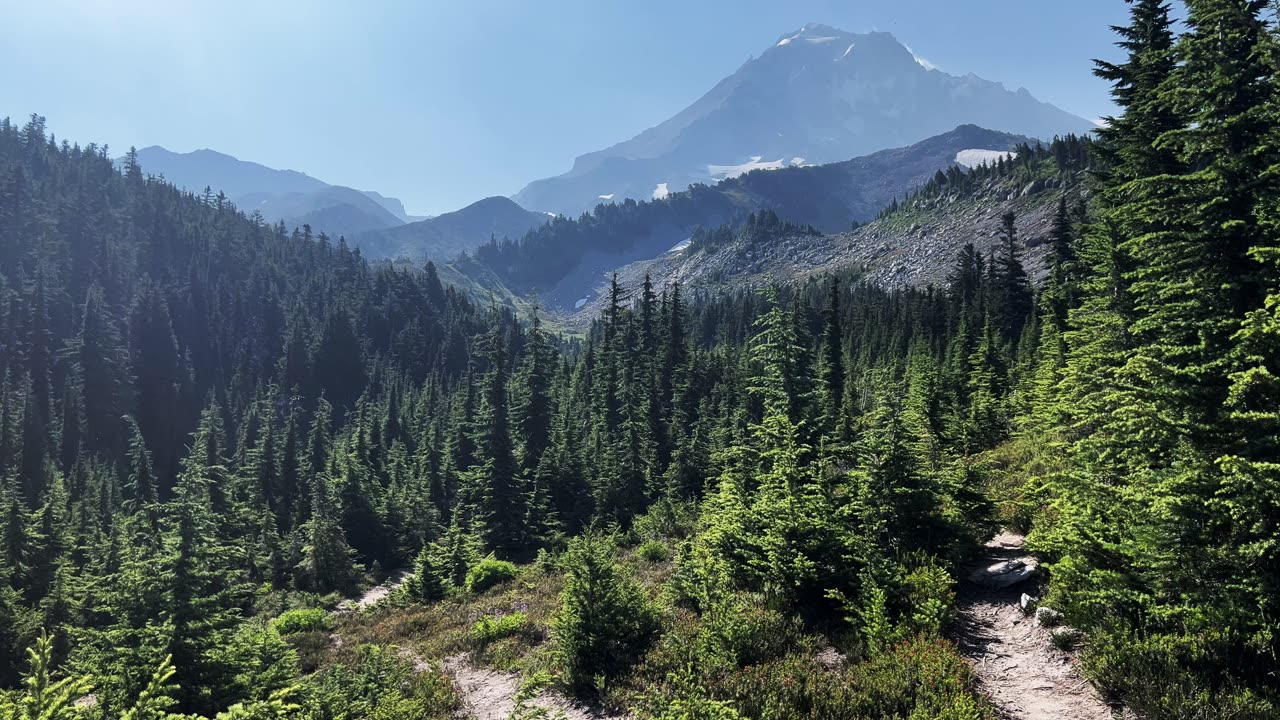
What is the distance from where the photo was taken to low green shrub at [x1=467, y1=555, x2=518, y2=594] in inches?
1125

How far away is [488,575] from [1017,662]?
77.5 ft

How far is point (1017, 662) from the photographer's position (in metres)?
10.7

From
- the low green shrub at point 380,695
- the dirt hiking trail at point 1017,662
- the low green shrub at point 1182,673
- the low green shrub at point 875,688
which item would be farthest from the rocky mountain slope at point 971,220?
the low green shrub at point 875,688

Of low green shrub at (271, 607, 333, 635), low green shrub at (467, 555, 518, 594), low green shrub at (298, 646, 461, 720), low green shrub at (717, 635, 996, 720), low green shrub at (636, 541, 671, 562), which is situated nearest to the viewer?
low green shrub at (717, 635, 996, 720)

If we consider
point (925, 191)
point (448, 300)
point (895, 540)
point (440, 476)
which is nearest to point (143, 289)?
point (448, 300)

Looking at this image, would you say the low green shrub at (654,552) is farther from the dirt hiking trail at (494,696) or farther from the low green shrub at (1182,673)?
the low green shrub at (1182,673)

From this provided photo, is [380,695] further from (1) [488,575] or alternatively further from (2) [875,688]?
(1) [488,575]

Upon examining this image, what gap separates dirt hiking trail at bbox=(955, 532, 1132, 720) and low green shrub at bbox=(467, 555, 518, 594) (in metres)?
21.4

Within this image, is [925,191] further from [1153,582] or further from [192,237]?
[192,237]

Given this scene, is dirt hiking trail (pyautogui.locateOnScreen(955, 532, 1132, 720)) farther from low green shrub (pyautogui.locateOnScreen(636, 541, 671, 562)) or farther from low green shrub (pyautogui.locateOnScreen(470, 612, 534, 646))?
low green shrub (pyautogui.locateOnScreen(636, 541, 671, 562))

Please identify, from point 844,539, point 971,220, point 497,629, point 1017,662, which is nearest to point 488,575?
point 497,629

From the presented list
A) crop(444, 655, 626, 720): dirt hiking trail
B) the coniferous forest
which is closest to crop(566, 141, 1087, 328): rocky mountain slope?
the coniferous forest

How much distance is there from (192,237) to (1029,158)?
9180 inches

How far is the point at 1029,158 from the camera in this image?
15712cm
